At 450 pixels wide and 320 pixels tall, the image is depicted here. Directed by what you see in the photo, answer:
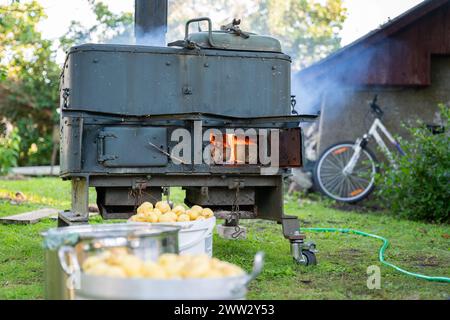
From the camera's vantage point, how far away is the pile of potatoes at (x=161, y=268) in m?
2.79

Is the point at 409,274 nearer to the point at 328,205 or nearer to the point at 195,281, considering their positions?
the point at 195,281

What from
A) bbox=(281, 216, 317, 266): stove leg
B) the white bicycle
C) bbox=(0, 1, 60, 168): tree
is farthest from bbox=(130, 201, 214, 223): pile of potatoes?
bbox=(0, 1, 60, 168): tree

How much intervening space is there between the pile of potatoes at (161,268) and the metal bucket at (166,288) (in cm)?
3

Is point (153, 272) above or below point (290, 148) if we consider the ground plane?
below

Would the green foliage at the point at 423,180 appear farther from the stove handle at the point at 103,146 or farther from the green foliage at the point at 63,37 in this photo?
the stove handle at the point at 103,146

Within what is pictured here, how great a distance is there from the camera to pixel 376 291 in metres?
4.39

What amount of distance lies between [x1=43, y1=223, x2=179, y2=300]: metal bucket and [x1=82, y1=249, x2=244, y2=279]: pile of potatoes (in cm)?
17

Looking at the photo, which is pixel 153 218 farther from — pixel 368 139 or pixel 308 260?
pixel 368 139

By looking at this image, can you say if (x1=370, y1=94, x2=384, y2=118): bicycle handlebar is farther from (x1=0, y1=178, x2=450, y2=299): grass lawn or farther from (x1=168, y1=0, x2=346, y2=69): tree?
(x1=168, y1=0, x2=346, y2=69): tree

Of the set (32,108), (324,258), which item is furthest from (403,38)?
(32,108)

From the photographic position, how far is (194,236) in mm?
4672

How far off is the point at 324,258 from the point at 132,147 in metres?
2.08

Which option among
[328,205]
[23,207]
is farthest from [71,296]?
[328,205]

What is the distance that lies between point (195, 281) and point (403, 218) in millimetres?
7516
